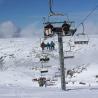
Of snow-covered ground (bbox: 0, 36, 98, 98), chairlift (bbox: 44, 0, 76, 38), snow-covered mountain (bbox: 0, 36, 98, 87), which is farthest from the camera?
snow-covered mountain (bbox: 0, 36, 98, 87)

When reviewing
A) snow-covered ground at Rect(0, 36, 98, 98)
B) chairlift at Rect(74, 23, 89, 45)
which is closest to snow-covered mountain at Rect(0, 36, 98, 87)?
snow-covered ground at Rect(0, 36, 98, 98)

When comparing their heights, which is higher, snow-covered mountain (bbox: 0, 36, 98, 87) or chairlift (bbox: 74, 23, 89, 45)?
snow-covered mountain (bbox: 0, 36, 98, 87)

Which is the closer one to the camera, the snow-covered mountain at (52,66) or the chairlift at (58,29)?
the chairlift at (58,29)

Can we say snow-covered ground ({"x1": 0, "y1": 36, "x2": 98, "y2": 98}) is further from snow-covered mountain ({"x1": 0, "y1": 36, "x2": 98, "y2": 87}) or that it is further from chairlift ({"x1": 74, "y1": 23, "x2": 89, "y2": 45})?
chairlift ({"x1": 74, "y1": 23, "x2": 89, "y2": 45})

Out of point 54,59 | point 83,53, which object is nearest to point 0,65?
point 54,59

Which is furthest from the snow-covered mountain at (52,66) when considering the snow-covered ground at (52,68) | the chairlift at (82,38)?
the chairlift at (82,38)

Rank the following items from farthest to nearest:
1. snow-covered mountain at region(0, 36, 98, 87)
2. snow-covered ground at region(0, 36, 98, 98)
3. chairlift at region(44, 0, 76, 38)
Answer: snow-covered mountain at region(0, 36, 98, 87)
snow-covered ground at region(0, 36, 98, 98)
chairlift at region(44, 0, 76, 38)

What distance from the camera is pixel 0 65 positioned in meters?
64.3

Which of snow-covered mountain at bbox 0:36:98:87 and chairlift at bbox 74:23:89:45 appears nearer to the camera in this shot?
chairlift at bbox 74:23:89:45

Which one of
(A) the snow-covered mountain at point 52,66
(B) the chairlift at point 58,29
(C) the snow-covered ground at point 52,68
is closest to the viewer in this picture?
(B) the chairlift at point 58,29

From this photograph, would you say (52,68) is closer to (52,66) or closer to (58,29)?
(52,66)

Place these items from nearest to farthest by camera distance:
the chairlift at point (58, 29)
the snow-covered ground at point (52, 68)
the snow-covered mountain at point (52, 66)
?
the chairlift at point (58, 29) < the snow-covered ground at point (52, 68) < the snow-covered mountain at point (52, 66)

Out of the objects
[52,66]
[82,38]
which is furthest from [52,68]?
[82,38]

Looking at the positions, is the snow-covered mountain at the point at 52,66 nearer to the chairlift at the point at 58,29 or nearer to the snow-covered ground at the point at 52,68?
the snow-covered ground at the point at 52,68
